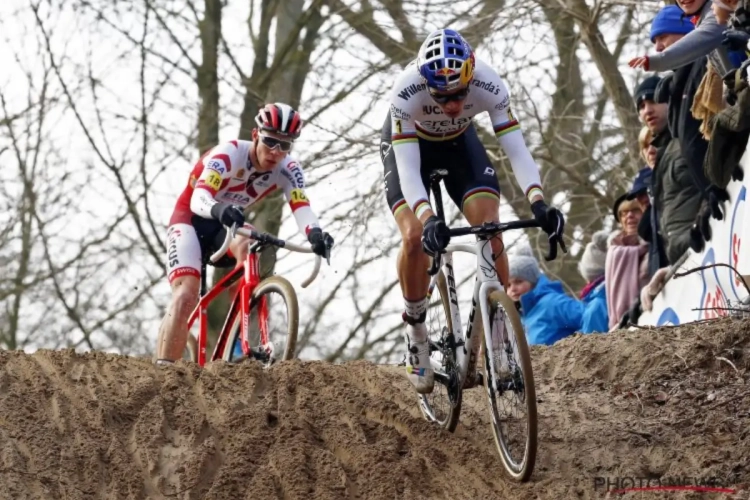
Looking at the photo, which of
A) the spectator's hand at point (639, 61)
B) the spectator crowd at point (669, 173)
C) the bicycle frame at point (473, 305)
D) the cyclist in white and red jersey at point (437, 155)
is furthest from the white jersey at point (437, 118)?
the spectator crowd at point (669, 173)

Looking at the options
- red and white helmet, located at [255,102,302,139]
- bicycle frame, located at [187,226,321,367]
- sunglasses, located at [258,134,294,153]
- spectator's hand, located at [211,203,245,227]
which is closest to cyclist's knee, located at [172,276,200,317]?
bicycle frame, located at [187,226,321,367]

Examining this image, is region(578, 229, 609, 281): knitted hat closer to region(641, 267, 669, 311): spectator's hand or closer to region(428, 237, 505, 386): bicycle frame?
region(641, 267, 669, 311): spectator's hand

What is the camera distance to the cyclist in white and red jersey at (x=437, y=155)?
21.7 feet

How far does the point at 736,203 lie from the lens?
314 inches

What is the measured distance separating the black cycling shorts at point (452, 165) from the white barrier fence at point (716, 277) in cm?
167

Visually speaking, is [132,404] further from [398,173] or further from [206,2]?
[206,2]

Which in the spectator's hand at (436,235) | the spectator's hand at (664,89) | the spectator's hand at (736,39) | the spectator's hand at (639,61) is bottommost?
the spectator's hand at (436,235)

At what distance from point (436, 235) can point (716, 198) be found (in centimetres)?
284

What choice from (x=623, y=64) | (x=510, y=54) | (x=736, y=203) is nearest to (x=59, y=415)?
(x=736, y=203)

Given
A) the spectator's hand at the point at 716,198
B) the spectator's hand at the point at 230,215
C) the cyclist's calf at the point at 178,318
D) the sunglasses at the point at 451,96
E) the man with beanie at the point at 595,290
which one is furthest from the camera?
the man with beanie at the point at 595,290

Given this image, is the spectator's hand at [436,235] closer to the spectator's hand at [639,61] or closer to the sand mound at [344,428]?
the sand mound at [344,428]

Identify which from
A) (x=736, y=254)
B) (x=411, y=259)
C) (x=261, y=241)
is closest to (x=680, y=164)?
(x=736, y=254)

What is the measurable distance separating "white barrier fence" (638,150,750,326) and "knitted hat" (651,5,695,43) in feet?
4.34

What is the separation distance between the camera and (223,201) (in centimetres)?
973
